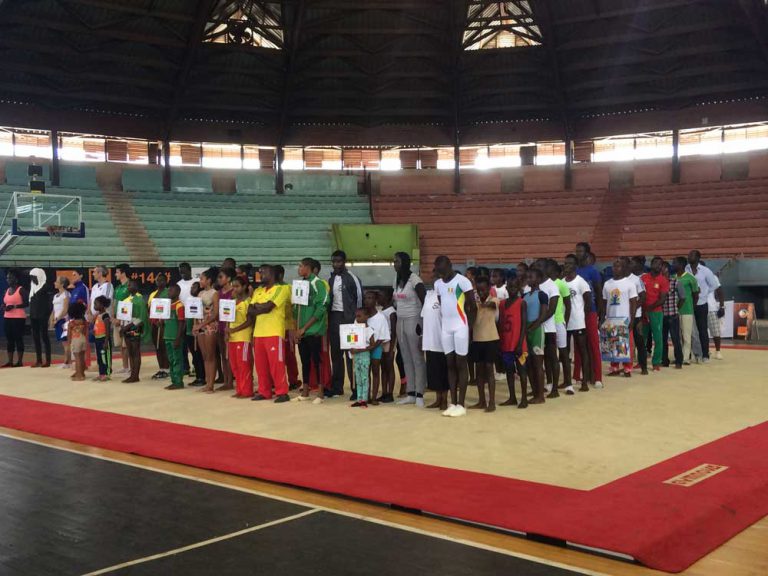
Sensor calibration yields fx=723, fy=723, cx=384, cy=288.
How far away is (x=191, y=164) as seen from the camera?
1288 inches

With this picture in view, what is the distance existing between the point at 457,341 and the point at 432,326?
41 centimetres

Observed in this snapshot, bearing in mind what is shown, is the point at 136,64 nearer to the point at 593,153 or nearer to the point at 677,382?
the point at 593,153

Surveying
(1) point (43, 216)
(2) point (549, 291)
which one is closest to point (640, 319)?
(2) point (549, 291)

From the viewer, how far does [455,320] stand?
831 cm

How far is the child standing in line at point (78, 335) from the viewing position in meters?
12.1

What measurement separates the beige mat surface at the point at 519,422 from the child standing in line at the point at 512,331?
48cm

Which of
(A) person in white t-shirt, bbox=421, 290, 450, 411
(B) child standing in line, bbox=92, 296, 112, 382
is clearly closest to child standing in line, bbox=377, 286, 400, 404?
(A) person in white t-shirt, bbox=421, 290, 450, 411

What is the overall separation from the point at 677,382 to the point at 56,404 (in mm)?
8831

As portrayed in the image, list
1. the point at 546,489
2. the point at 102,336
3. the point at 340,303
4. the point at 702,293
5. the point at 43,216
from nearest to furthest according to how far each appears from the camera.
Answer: the point at 546,489 → the point at 340,303 → the point at 102,336 → the point at 702,293 → the point at 43,216

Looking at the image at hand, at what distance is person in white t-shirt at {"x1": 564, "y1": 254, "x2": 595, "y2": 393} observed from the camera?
33.6 ft

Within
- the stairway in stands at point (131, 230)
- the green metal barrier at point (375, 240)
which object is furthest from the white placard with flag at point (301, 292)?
the green metal barrier at point (375, 240)

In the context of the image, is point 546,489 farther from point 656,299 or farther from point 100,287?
point 100,287

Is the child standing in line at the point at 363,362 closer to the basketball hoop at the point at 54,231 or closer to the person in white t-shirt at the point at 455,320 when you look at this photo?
the person in white t-shirt at the point at 455,320

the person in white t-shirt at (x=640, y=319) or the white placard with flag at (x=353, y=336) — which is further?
the person in white t-shirt at (x=640, y=319)
